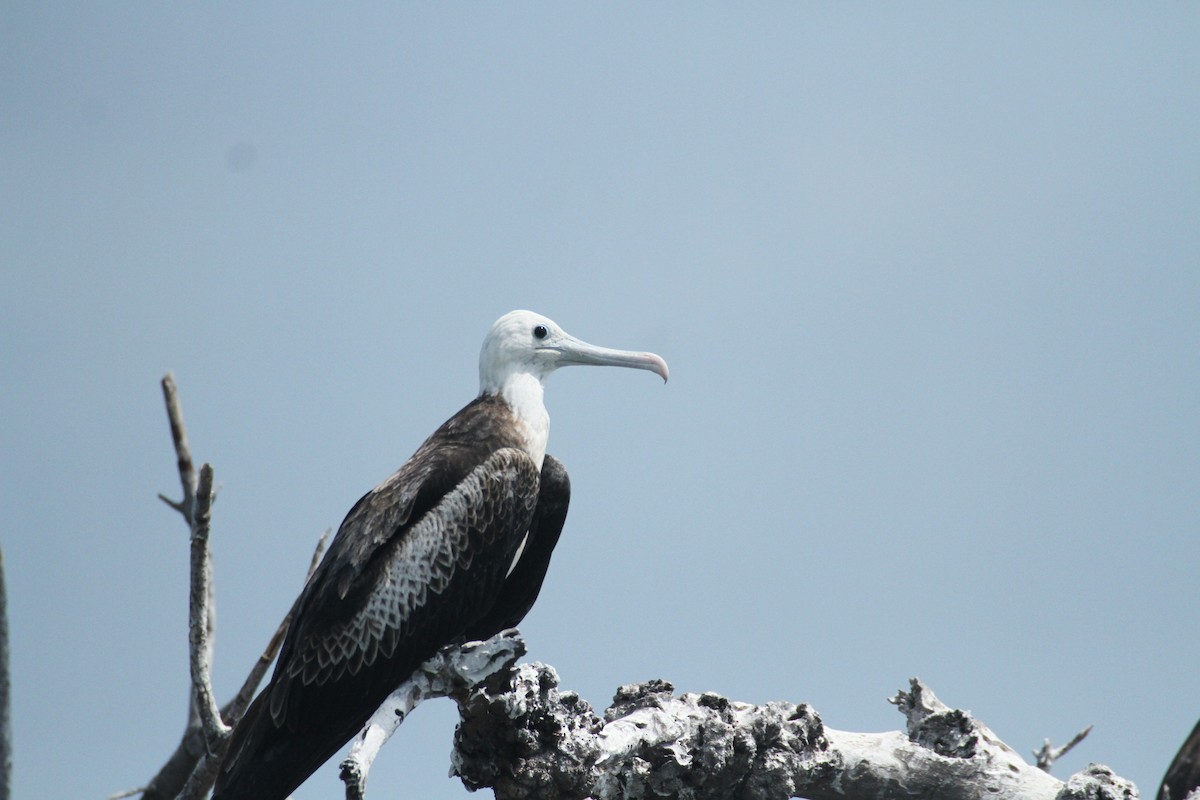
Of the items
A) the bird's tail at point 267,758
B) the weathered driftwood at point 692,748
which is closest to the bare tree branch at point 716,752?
the weathered driftwood at point 692,748

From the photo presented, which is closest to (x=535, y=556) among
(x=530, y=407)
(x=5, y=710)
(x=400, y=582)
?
(x=530, y=407)

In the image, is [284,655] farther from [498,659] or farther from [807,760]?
[807,760]

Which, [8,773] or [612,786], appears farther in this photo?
[8,773]

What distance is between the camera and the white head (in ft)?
21.5

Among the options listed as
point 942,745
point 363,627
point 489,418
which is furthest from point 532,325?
point 942,745

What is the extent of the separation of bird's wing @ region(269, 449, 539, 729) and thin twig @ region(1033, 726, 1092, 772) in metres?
3.40

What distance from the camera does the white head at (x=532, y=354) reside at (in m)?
6.56

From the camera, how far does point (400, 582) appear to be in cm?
572

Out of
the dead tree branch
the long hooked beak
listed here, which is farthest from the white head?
the dead tree branch

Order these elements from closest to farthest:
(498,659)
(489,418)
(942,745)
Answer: (498,659), (942,745), (489,418)

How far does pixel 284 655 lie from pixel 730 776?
2.02m

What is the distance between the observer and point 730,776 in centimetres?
509

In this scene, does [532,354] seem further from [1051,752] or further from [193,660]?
[1051,752]

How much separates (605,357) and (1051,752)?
3.36 m
